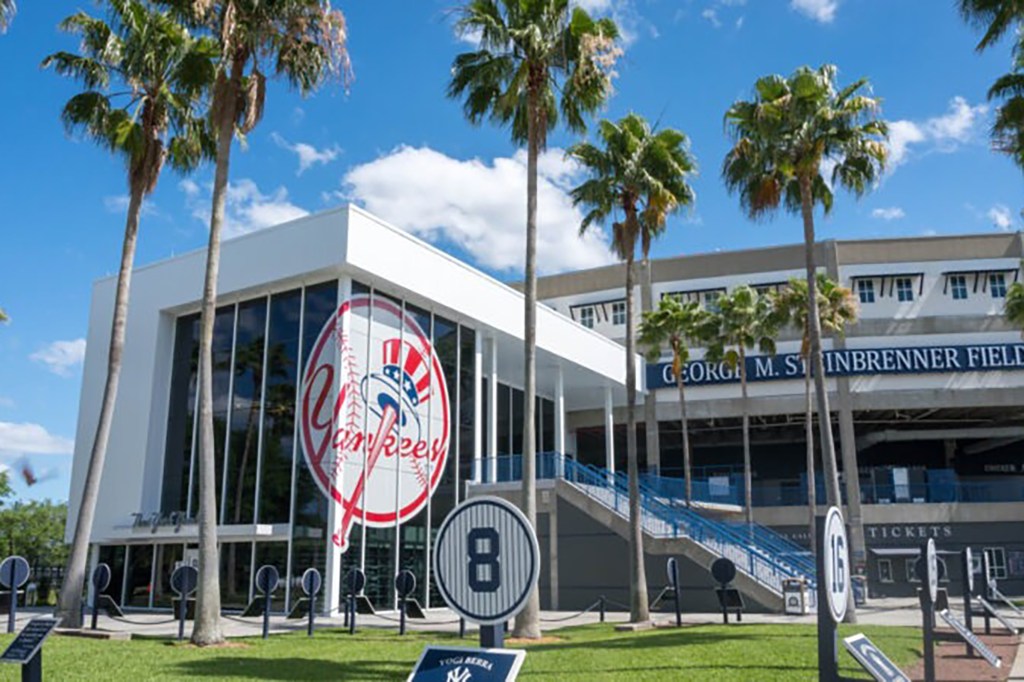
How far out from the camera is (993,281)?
40781 mm

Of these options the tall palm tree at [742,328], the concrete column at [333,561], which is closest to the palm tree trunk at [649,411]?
the tall palm tree at [742,328]

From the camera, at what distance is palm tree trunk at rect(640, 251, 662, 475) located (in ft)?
132

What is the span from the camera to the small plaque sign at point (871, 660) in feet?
16.8

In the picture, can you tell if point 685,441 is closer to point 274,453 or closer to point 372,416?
point 372,416

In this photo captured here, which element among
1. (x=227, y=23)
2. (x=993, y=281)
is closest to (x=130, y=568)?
(x=227, y=23)

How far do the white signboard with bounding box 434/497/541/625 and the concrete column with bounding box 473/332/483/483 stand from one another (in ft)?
79.7

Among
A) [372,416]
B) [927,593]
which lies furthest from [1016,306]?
[927,593]

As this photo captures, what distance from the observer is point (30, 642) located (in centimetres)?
599

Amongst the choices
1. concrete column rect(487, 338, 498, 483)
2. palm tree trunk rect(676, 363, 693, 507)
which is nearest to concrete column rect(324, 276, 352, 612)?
concrete column rect(487, 338, 498, 483)

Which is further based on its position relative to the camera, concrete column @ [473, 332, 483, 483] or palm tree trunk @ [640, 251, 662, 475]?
palm tree trunk @ [640, 251, 662, 475]

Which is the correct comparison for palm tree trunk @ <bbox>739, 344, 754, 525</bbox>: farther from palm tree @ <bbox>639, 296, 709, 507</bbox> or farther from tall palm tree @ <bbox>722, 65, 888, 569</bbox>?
tall palm tree @ <bbox>722, 65, 888, 569</bbox>

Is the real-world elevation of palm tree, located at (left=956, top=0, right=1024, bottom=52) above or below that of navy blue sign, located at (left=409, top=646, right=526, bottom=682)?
above

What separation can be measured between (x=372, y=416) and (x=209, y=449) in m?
9.21

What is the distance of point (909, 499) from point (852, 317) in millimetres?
9854
